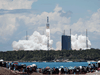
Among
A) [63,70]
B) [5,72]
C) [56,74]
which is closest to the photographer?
[5,72]

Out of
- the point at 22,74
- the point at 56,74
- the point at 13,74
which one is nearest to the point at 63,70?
the point at 56,74

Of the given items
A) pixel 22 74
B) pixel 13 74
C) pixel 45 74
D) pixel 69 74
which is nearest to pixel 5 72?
pixel 13 74

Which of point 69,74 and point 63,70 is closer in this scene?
point 69,74

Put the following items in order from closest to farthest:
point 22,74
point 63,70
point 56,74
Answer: point 22,74 → point 56,74 → point 63,70

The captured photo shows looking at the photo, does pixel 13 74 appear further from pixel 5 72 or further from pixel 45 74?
pixel 45 74

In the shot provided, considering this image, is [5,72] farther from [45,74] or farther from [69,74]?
[69,74]

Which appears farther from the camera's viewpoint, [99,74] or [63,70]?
[63,70]

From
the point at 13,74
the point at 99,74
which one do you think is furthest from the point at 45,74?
the point at 99,74

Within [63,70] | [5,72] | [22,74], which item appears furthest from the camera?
[63,70]
